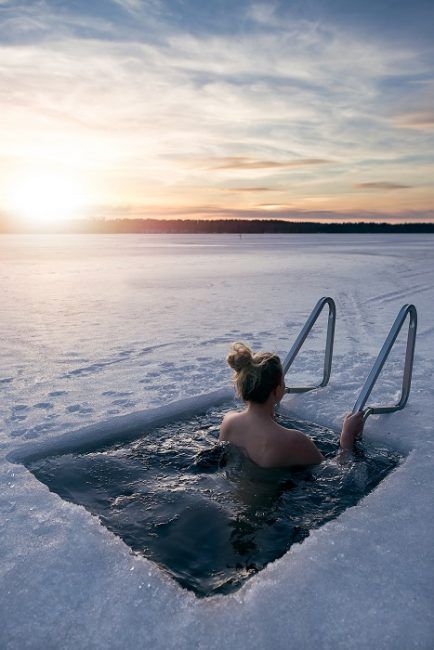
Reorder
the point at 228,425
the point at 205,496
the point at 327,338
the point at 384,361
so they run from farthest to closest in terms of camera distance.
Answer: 1. the point at 327,338
2. the point at 384,361
3. the point at 228,425
4. the point at 205,496

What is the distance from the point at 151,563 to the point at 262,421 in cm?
122

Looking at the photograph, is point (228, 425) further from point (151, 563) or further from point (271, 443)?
point (151, 563)

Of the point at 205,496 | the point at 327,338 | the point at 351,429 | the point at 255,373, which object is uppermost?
the point at 255,373

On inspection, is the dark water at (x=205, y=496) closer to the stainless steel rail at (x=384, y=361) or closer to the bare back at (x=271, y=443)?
the bare back at (x=271, y=443)

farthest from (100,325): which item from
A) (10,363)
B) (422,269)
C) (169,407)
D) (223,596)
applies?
(422,269)

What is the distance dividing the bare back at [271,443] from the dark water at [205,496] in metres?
0.07

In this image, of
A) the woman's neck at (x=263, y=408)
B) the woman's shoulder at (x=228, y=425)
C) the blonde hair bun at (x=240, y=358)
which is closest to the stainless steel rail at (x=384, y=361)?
the woman's neck at (x=263, y=408)

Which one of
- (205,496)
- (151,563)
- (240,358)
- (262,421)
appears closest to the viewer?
(151,563)

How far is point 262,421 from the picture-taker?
346 centimetres

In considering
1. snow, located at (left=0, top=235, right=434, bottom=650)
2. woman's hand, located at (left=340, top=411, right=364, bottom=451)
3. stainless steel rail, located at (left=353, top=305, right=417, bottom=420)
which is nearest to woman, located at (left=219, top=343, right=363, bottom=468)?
woman's hand, located at (left=340, top=411, right=364, bottom=451)

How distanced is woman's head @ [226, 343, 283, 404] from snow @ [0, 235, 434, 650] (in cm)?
88

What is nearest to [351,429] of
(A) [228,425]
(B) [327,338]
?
(A) [228,425]

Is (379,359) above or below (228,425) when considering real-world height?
above

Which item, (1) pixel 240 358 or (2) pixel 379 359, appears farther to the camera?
(2) pixel 379 359
